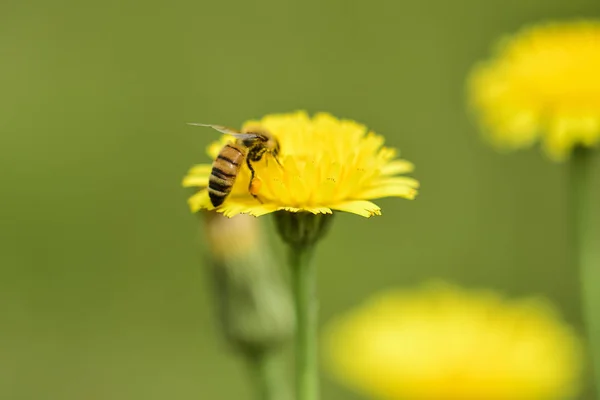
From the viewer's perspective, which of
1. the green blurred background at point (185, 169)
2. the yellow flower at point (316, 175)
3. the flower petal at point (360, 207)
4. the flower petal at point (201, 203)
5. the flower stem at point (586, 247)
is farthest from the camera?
the green blurred background at point (185, 169)

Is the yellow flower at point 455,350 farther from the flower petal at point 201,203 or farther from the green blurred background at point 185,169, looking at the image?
the green blurred background at point 185,169

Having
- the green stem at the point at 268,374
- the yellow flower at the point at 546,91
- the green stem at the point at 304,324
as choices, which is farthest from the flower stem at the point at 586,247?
the green stem at the point at 268,374

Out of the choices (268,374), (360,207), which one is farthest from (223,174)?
(268,374)

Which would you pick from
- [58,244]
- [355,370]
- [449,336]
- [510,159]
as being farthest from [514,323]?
[58,244]

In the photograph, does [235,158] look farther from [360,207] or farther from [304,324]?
[304,324]

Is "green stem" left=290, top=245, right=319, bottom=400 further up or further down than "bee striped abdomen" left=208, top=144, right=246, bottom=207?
further down

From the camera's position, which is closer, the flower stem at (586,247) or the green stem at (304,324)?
the green stem at (304,324)

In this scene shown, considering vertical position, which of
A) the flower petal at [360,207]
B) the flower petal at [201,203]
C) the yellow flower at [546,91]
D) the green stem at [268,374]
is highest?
the yellow flower at [546,91]

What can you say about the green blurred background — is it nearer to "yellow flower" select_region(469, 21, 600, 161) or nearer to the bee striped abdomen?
"yellow flower" select_region(469, 21, 600, 161)

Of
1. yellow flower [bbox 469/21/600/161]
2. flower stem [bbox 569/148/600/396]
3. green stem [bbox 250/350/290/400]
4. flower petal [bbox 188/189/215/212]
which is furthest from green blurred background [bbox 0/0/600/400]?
flower petal [bbox 188/189/215/212]
